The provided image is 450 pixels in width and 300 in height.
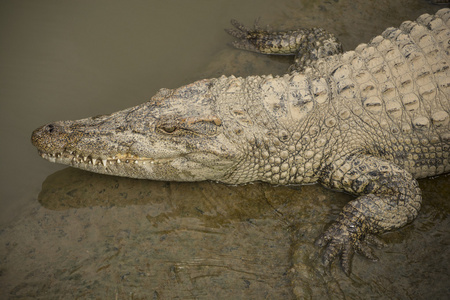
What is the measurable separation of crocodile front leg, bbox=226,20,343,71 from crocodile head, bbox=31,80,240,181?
1.58m

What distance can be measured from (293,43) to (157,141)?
2404mm

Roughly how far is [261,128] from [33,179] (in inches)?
93.1

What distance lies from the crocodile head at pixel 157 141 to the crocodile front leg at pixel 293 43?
1.58 m

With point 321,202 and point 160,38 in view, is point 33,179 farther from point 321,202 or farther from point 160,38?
point 321,202

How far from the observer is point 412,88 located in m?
3.47

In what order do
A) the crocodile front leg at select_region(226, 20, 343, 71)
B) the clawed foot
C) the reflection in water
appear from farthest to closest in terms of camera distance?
1. the crocodile front leg at select_region(226, 20, 343, 71)
2. the clawed foot
3. the reflection in water

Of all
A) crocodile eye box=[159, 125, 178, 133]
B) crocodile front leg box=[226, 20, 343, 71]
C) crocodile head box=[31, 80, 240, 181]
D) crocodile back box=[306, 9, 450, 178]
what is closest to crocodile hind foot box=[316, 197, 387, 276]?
crocodile back box=[306, 9, 450, 178]

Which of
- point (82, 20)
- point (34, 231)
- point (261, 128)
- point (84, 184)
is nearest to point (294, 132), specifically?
point (261, 128)

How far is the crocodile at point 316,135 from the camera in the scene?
3.38 meters

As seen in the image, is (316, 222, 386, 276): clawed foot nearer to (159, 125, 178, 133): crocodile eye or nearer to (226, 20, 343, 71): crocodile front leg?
(159, 125, 178, 133): crocodile eye

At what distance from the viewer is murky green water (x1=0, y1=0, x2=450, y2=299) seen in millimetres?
3090

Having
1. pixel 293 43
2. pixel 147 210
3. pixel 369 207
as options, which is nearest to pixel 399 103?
pixel 369 207

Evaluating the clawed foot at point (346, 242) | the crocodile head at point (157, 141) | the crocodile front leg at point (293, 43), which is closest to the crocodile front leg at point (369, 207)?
the clawed foot at point (346, 242)

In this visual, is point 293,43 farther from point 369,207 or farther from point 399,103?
point 369,207
